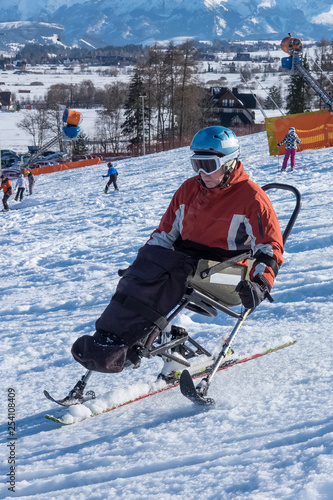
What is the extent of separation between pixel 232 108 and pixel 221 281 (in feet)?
261

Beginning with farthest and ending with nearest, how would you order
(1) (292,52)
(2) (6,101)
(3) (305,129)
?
(2) (6,101)
(1) (292,52)
(3) (305,129)

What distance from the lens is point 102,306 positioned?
19.8ft

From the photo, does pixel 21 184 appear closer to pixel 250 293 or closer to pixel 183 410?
pixel 183 410

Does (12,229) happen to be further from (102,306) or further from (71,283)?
(102,306)

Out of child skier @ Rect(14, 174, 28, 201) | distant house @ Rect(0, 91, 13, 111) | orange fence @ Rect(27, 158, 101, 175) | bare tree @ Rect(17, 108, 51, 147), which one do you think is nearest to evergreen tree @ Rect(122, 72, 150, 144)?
orange fence @ Rect(27, 158, 101, 175)

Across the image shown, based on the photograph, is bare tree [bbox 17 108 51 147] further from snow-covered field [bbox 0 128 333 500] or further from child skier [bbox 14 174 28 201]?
snow-covered field [bbox 0 128 333 500]

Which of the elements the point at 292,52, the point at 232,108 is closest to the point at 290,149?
the point at 292,52

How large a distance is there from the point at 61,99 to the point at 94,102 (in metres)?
10.4

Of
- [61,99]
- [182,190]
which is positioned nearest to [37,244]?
[182,190]

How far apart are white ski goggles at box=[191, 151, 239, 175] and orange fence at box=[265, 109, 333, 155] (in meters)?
15.0

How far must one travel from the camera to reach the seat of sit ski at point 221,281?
3297 mm

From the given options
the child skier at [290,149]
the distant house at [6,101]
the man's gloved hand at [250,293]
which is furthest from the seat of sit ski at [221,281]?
the distant house at [6,101]

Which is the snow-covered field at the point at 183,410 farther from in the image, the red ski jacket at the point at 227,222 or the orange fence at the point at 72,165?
the orange fence at the point at 72,165

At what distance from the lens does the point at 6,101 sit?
4124 inches
